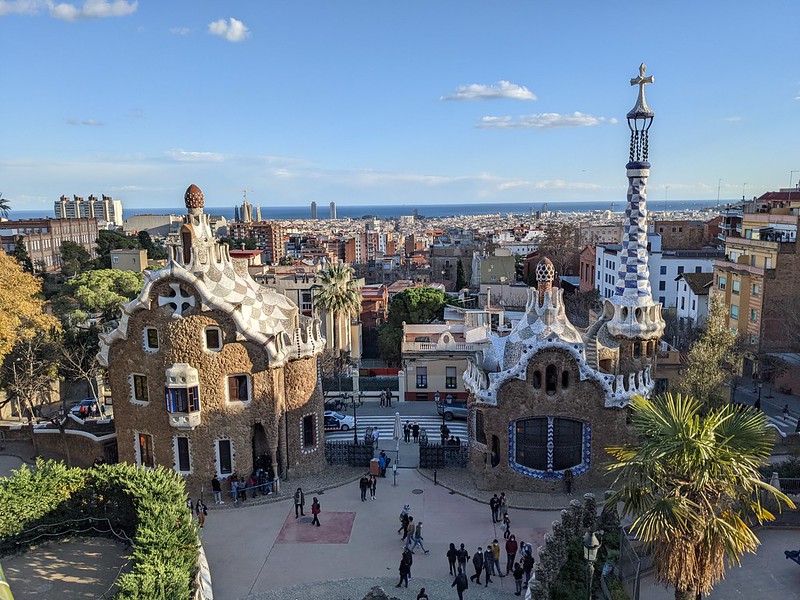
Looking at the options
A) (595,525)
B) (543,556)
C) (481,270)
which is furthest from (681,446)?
(481,270)

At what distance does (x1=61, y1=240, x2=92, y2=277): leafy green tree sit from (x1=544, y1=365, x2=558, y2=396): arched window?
67.1m

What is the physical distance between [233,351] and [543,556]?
15867mm

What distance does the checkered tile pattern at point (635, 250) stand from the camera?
3038 centimetres

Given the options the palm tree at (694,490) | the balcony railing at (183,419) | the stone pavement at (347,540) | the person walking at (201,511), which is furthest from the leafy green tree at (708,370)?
the balcony railing at (183,419)

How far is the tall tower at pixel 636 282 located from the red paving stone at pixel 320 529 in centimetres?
1500

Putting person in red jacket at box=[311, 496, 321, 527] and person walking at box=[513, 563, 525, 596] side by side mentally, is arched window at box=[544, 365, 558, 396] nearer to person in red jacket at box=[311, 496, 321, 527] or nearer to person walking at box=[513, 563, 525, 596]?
person walking at box=[513, 563, 525, 596]

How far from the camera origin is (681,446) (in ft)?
48.1

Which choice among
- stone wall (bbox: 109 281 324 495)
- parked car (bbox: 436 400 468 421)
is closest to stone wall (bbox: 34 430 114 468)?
stone wall (bbox: 109 281 324 495)

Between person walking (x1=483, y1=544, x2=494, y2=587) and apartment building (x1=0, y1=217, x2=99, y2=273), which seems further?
apartment building (x1=0, y1=217, x2=99, y2=273)

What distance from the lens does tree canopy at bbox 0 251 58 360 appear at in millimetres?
34062

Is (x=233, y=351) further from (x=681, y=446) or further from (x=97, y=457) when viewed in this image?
(x=681, y=446)

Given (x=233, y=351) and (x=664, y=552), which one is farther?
(x=233, y=351)

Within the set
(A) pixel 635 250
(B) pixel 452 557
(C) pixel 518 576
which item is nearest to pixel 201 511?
(B) pixel 452 557

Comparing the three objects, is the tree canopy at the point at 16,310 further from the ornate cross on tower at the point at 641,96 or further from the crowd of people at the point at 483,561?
the ornate cross on tower at the point at 641,96
